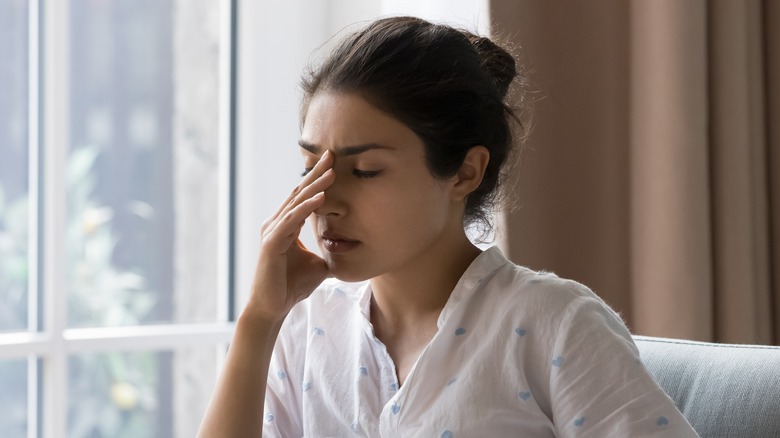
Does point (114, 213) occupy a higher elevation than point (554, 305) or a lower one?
higher

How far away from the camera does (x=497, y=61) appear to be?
1396 millimetres

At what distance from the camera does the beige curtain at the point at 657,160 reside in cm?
191

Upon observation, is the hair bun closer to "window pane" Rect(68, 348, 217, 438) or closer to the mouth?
the mouth

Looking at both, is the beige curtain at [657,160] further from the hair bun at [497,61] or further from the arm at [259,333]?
the arm at [259,333]

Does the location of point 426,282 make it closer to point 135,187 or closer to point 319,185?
point 319,185

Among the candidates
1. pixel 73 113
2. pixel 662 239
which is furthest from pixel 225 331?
pixel 662 239

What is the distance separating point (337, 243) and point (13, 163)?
0.94 meters

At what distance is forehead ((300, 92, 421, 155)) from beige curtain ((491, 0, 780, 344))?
2.27ft

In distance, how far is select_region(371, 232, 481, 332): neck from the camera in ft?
4.49

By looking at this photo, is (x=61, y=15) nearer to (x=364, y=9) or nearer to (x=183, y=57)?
(x=183, y=57)

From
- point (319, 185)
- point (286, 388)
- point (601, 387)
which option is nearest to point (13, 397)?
point (286, 388)

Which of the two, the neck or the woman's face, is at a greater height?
the woman's face

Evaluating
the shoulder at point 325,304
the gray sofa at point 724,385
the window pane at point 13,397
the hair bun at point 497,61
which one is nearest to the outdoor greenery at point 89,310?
the window pane at point 13,397

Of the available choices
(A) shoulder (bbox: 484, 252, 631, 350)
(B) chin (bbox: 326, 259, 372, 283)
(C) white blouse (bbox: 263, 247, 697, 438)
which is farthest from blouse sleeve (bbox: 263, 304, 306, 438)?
(A) shoulder (bbox: 484, 252, 631, 350)
